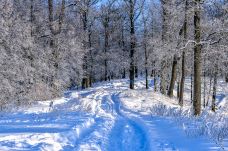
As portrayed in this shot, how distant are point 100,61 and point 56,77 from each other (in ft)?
129

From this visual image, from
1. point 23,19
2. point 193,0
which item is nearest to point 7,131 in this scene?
point 193,0

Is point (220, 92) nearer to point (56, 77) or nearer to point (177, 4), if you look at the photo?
point (56, 77)

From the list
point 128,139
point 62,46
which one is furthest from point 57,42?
point 128,139

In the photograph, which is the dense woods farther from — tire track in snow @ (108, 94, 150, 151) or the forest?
tire track in snow @ (108, 94, 150, 151)

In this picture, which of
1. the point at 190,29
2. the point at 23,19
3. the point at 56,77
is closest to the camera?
the point at 23,19

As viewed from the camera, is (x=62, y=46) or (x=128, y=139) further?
(x=62, y=46)

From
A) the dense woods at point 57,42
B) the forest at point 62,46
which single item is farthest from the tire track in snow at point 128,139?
the dense woods at point 57,42

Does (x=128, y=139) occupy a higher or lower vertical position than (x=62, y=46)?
lower

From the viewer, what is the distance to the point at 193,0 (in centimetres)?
1928

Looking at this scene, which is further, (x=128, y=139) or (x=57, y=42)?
(x=57, y=42)

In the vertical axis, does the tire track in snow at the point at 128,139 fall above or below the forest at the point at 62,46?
below

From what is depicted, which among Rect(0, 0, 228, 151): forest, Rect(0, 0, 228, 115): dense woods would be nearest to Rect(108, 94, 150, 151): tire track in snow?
Rect(0, 0, 228, 151): forest

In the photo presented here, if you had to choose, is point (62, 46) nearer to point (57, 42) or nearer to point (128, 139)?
point (57, 42)

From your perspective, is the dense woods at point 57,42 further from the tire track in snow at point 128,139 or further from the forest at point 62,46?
the tire track in snow at point 128,139
